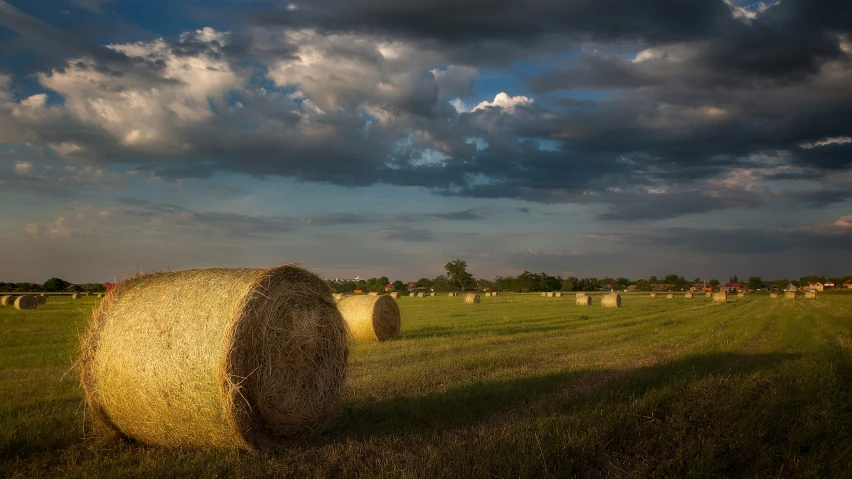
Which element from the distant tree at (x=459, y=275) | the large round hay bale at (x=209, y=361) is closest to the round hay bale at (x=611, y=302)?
the large round hay bale at (x=209, y=361)

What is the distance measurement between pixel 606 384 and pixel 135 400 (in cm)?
689

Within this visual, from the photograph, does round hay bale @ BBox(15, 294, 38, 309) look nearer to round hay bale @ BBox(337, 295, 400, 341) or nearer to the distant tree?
Result: round hay bale @ BBox(337, 295, 400, 341)

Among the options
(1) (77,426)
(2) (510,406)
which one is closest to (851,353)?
(2) (510,406)

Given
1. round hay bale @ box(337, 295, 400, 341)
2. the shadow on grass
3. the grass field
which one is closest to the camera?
the grass field

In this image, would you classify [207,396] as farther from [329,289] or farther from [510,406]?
[510,406]

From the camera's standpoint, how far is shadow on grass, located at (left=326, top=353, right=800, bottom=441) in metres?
7.06

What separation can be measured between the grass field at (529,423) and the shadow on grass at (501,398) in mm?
34

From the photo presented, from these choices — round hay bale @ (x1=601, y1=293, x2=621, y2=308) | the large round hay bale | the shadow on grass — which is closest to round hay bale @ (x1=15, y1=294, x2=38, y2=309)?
the large round hay bale

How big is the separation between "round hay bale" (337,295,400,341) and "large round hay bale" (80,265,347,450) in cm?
1017

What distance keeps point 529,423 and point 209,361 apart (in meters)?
3.75

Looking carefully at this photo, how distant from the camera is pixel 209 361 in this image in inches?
241

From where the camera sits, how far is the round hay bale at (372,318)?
59.0 ft

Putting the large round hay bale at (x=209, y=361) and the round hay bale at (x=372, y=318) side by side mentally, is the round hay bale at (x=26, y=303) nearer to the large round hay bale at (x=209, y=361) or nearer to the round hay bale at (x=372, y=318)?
the round hay bale at (x=372, y=318)

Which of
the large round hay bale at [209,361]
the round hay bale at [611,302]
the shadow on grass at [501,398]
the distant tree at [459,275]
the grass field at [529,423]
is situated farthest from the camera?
the distant tree at [459,275]
